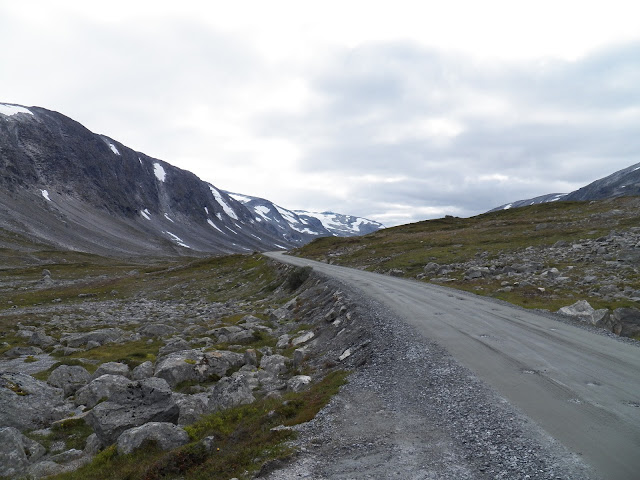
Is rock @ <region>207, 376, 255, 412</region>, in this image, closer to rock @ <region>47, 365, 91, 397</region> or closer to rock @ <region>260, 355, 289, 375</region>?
rock @ <region>260, 355, 289, 375</region>

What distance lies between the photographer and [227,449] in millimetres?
10109

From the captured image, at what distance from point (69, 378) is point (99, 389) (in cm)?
386

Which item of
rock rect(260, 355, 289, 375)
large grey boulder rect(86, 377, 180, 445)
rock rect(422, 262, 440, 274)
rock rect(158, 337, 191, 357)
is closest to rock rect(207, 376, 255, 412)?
large grey boulder rect(86, 377, 180, 445)

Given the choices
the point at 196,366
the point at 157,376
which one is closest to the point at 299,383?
the point at 196,366

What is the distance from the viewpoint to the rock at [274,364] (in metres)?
18.8

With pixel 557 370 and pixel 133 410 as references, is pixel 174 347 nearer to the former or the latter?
pixel 133 410

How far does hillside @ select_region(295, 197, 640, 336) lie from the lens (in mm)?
27141

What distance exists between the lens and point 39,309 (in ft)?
168

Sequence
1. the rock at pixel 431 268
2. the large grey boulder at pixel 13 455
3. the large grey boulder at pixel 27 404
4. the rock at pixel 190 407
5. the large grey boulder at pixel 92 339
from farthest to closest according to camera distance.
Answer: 1. the rock at pixel 431 268
2. the large grey boulder at pixel 92 339
3. the large grey boulder at pixel 27 404
4. the rock at pixel 190 407
5. the large grey boulder at pixel 13 455

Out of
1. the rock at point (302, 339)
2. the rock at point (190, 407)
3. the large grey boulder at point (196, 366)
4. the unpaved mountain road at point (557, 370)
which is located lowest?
the large grey boulder at point (196, 366)

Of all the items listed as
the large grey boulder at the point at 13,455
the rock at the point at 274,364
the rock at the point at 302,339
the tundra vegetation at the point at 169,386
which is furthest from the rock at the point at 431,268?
the large grey boulder at the point at 13,455

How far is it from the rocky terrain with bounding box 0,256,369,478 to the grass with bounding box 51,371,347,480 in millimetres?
66

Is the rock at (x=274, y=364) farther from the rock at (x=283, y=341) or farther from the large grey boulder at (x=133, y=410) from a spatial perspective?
the large grey boulder at (x=133, y=410)

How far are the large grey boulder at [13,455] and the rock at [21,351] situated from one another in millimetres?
19271
